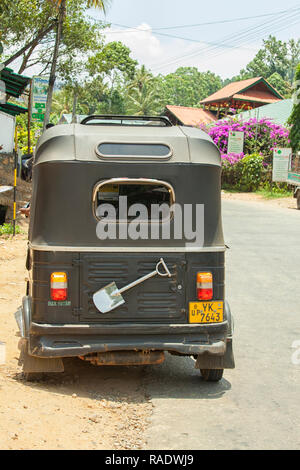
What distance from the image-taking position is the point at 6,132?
20.2 m

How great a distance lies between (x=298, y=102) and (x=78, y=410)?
31001 mm

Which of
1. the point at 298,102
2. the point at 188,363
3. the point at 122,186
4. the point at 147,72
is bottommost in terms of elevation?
the point at 188,363

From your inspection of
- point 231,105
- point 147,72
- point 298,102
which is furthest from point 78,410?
point 147,72

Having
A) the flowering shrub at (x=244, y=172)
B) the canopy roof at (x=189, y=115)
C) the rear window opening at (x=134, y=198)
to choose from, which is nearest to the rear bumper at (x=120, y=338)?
the rear window opening at (x=134, y=198)

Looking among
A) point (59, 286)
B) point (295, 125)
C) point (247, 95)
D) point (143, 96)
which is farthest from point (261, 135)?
point (143, 96)

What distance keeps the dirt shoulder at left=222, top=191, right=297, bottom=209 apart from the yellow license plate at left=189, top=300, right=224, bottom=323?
2227cm

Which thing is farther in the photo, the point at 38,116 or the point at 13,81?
the point at 13,81

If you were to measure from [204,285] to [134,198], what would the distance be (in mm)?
1031

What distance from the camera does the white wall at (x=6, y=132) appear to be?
19.7 meters

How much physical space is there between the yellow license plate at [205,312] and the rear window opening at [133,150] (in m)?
1.40

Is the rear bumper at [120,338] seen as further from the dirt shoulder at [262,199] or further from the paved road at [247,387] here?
the dirt shoulder at [262,199]

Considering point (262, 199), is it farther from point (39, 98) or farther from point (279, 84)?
point (279, 84)
